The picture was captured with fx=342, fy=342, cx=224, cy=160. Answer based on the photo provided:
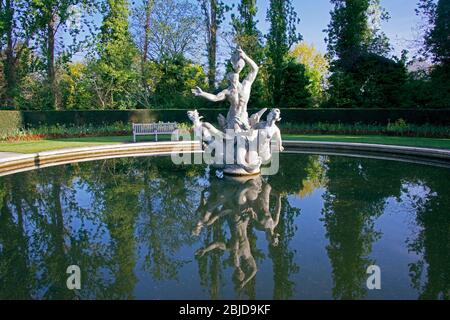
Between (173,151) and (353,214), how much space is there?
31.3 ft

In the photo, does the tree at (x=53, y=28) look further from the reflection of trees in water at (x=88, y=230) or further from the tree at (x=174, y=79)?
the reflection of trees in water at (x=88, y=230)

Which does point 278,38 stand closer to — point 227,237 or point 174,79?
point 174,79

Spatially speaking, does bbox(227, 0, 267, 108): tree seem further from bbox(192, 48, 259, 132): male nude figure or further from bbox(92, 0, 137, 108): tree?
bbox(192, 48, 259, 132): male nude figure

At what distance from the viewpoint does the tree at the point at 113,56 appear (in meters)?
23.8

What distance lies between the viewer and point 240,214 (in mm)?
5609

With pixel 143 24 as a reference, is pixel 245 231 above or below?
below

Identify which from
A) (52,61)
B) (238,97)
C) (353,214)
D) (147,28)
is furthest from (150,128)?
(147,28)

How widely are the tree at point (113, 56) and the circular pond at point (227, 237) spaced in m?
17.0

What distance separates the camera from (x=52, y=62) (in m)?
23.5

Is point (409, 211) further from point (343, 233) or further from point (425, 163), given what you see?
point (425, 163)

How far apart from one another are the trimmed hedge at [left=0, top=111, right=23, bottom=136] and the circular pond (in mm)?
11043

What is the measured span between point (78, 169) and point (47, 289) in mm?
7033
